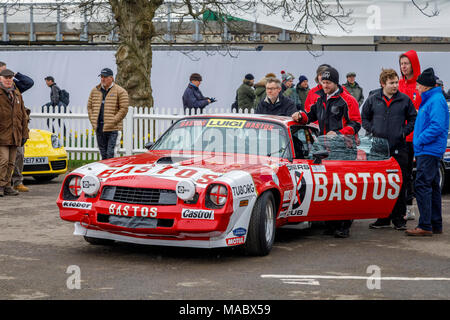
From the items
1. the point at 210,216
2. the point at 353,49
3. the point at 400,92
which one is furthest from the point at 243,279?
the point at 353,49

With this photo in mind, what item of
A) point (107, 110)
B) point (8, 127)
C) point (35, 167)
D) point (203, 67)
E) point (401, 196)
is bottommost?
point (35, 167)

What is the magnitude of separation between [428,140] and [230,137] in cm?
228

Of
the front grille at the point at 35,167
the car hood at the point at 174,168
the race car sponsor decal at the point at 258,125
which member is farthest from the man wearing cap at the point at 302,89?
the car hood at the point at 174,168

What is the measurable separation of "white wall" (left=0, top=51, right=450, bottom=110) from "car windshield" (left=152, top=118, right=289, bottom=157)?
13.5 m

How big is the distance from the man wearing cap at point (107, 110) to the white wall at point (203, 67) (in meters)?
9.45

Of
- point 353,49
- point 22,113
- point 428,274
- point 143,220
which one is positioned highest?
point 353,49

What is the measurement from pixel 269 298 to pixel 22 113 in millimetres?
7342

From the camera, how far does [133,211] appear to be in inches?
258

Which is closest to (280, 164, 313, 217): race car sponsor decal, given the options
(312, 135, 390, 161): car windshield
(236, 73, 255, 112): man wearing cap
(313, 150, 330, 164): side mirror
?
(313, 150, 330, 164): side mirror

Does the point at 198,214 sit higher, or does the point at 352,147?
the point at 352,147

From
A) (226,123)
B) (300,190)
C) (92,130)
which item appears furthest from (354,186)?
(92,130)

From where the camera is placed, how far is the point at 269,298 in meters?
5.40

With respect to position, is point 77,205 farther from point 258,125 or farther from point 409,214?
point 409,214
